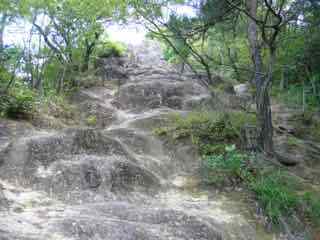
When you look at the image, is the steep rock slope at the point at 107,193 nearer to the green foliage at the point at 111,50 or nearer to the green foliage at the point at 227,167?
the green foliage at the point at 227,167

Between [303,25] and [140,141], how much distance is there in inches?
184

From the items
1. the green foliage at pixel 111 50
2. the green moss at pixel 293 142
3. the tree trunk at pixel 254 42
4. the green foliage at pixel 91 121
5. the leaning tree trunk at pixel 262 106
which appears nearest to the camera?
the leaning tree trunk at pixel 262 106

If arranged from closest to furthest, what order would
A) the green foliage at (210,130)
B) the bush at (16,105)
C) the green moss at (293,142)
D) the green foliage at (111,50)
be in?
the green foliage at (210,130), the bush at (16,105), the green moss at (293,142), the green foliage at (111,50)

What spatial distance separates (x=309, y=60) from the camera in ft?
31.4

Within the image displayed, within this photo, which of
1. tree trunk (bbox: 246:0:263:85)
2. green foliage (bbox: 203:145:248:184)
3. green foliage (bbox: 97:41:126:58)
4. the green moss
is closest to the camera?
green foliage (bbox: 203:145:248:184)

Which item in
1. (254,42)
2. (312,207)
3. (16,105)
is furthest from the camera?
(16,105)

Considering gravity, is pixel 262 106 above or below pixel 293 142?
above

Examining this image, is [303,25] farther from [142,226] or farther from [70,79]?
[70,79]

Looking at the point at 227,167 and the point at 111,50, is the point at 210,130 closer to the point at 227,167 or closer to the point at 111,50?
the point at 227,167

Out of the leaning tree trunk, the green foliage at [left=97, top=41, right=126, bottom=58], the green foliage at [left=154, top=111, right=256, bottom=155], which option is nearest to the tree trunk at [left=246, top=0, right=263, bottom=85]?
the leaning tree trunk

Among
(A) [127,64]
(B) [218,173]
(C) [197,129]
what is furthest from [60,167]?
(A) [127,64]

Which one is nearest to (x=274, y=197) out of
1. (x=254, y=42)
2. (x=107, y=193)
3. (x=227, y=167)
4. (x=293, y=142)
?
(x=227, y=167)

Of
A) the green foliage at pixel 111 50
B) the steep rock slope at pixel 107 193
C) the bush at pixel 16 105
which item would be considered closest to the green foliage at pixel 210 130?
Answer: the steep rock slope at pixel 107 193

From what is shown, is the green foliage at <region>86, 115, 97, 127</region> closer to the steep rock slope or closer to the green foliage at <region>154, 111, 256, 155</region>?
the steep rock slope
